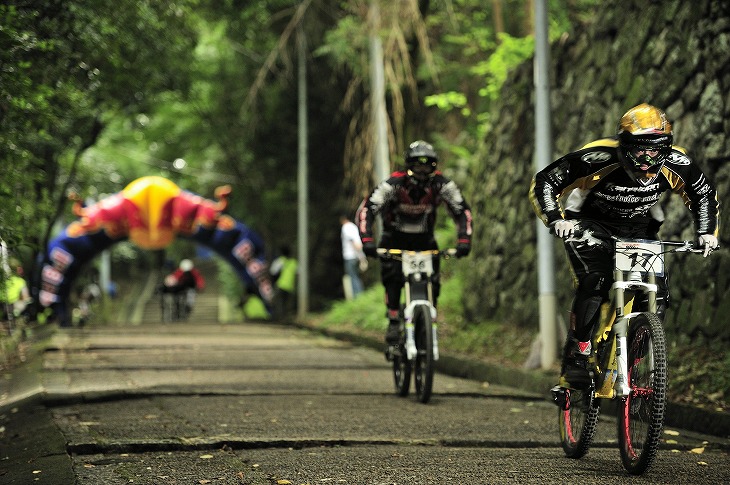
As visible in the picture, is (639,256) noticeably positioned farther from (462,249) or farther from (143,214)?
(143,214)

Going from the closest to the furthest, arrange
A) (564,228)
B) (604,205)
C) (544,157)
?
(564,228)
(604,205)
(544,157)

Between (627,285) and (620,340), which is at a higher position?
(627,285)

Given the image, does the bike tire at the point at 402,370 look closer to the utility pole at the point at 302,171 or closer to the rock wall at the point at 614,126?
the rock wall at the point at 614,126

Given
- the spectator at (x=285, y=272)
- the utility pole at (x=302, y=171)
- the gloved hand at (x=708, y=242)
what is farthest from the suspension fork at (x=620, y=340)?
the spectator at (x=285, y=272)

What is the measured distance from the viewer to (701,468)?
19.9 ft

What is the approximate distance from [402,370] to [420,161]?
6.26ft

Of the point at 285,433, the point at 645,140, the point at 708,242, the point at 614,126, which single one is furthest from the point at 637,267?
the point at 614,126

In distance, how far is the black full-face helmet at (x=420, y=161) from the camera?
939 centimetres

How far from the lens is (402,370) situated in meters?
9.80

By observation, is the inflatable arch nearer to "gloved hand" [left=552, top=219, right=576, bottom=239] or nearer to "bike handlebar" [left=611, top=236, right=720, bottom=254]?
"gloved hand" [left=552, top=219, right=576, bottom=239]

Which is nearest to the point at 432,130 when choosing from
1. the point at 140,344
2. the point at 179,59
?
the point at 179,59

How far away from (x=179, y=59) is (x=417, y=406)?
1468 centimetres

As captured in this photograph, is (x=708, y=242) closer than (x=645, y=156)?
No

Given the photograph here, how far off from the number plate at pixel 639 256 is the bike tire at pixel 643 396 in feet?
1.00
